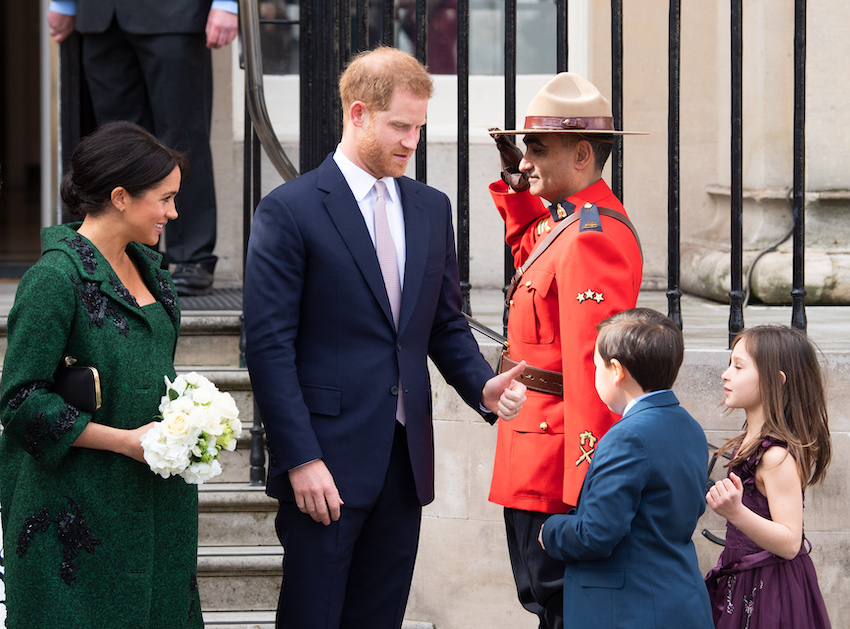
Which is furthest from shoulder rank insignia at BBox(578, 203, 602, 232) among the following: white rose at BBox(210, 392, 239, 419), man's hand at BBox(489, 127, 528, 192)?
white rose at BBox(210, 392, 239, 419)

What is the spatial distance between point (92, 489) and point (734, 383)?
5.26 ft

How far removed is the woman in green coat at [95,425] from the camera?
242cm

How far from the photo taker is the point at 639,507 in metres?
2.48

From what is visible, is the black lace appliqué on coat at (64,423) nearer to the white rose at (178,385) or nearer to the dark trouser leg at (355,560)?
the white rose at (178,385)

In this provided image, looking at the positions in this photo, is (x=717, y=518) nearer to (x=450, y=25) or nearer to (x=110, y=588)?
(x=110, y=588)

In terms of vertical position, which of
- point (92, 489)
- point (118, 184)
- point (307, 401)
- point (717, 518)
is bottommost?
point (717, 518)

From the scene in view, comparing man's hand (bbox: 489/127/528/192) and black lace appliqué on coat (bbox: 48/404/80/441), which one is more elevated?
man's hand (bbox: 489/127/528/192)

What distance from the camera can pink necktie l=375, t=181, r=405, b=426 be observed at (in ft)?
8.83

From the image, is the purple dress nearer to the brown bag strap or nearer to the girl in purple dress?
the girl in purple dress

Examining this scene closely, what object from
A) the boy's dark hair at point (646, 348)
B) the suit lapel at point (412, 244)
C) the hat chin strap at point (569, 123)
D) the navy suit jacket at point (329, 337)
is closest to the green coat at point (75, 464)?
the navy suit jacket at point (329, 337)

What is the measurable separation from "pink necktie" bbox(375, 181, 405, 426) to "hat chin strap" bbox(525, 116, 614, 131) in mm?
570

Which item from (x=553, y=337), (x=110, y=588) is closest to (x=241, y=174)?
(x=553, y=337)

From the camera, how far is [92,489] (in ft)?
8.14

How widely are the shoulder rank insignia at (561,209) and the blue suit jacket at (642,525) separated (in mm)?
655
